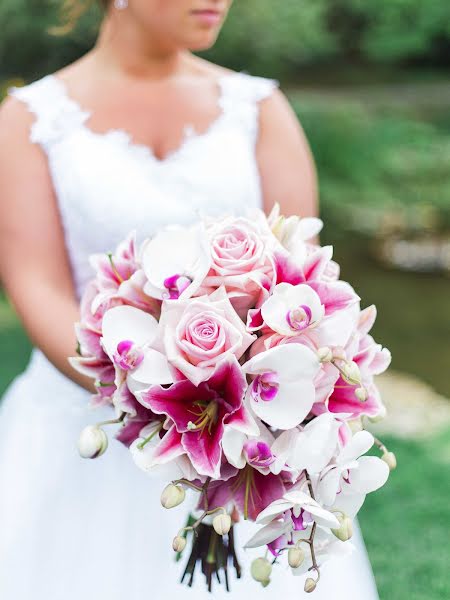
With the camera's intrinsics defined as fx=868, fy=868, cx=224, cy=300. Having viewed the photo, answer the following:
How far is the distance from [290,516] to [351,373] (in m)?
0.25

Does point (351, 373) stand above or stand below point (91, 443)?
above

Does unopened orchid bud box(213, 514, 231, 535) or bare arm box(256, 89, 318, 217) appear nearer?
unopened orchid bud box(213, 514, 231, 535)

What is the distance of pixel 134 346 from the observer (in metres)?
1.38

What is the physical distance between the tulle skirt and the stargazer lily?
0.67 meters

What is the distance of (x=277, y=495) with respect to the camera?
1418mm

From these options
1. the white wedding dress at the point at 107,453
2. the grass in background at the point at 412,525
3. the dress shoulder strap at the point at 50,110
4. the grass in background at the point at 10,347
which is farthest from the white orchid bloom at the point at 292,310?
the grass in background at the point at 10,347

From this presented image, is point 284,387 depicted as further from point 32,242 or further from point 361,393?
point 32,242

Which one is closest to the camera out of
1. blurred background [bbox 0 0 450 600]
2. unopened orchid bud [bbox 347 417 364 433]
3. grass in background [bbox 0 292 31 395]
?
unopened orchid bud [bbox 347 417 364 433]

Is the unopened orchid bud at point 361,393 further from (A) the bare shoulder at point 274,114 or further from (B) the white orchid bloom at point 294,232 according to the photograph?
(A) the bare shoulder at point 274,114

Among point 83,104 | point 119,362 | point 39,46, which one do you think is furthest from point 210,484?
point 39,46

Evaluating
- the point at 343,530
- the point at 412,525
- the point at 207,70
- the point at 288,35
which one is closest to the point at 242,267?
the point at 343,530

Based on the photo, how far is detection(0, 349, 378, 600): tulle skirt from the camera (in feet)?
6.42

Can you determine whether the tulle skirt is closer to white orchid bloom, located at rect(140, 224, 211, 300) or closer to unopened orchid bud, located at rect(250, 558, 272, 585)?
unopened orchid bud, located at rect(250, 558, 272, 585)

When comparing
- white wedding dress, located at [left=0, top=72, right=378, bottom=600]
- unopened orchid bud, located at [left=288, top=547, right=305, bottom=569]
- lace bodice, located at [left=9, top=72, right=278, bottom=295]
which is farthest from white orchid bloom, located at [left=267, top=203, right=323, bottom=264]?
lace bodice, located at [left=9, top=72, right=278, bottom=295]
